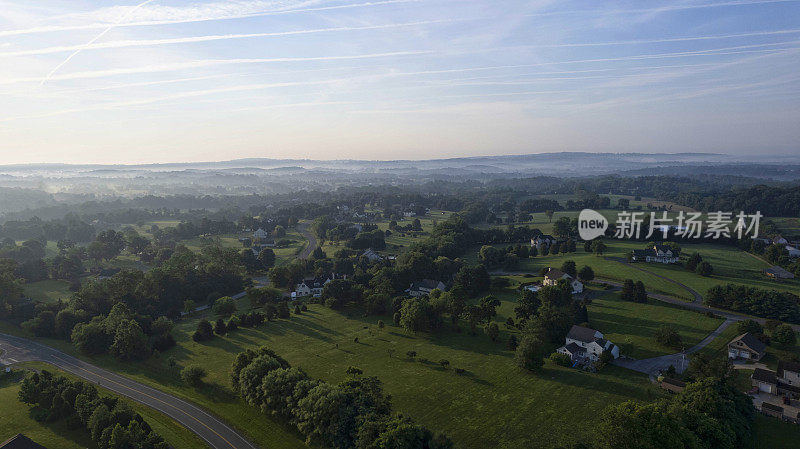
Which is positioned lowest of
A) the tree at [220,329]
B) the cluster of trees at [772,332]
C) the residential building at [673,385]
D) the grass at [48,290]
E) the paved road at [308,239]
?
the grass at [48,290]

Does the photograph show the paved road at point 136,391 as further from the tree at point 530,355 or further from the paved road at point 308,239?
the paved road at point 308,239

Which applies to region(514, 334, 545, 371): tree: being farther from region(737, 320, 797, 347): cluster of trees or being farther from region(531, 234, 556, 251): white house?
region(531, 234, 556, 251): white house

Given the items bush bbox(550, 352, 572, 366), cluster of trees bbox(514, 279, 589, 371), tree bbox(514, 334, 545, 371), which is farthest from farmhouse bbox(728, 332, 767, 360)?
tree bbox(514, 334, 545, 371)

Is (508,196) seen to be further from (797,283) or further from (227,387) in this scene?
(227,387)

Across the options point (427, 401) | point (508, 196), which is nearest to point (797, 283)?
point (427, 401)

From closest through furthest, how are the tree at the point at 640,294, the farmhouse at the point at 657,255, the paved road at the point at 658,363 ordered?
1. the paved road at the point at 658,363
2. the tree at the point at 640,294
3. the farmhouse at the point at 657,255

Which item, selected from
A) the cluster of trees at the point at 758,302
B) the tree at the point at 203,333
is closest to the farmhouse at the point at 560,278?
the cluster of trees at the point at 758,302
